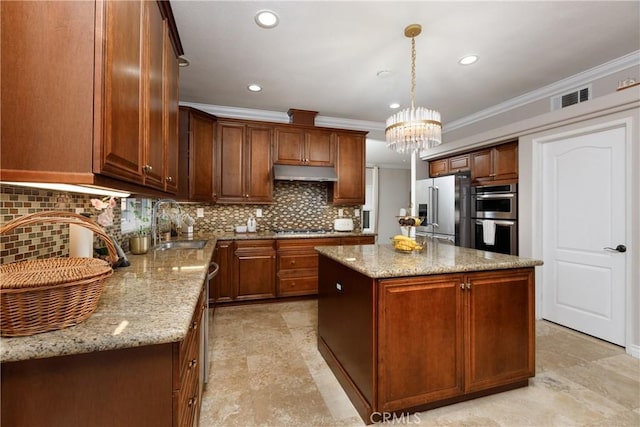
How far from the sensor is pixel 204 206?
160 inches

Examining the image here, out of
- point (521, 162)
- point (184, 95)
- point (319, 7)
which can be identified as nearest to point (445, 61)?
point (319, 7)

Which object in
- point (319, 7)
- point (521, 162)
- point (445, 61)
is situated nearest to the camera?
point (319, 7)

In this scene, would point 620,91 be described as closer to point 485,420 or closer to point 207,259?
point 485,420

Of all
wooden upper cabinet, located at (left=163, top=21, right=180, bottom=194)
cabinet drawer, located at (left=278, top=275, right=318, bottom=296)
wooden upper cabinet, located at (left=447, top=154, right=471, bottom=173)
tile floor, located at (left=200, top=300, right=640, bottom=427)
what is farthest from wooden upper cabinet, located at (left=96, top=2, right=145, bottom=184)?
wooden upper cabinet, located at (left=447, top=154, right=471, bottom=173)

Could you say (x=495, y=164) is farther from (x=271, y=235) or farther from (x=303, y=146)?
(x=271, y=235)

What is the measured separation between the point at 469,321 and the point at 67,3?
2.36 m

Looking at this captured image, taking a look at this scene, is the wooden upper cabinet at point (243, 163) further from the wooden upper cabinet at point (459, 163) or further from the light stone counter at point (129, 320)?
the wooden upper cabinet at point (459, 163)

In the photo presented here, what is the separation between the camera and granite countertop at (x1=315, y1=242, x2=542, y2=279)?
5.39 ft

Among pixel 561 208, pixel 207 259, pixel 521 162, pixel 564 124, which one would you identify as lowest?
pixel 207 259

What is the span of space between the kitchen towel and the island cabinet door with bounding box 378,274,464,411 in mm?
Answer: 2440

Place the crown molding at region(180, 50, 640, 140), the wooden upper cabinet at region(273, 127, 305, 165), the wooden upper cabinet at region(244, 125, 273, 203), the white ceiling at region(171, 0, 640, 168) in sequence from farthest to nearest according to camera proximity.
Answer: the wooden upper cabinet at region(273, 127, 305, 165)
the wooden upper cabinet at region(244, 125, 273, 203)
the crown molding at region(180, 50, 640, 140)
the white ceiling at region(171, 0, 640, 168)

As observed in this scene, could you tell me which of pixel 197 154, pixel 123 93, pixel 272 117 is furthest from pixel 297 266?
pixel 123 93

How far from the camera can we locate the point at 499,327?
1867 millimetres

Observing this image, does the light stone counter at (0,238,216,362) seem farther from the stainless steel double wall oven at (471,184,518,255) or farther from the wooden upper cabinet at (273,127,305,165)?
the stainless steel double wall oven at (471,184,518,255)
